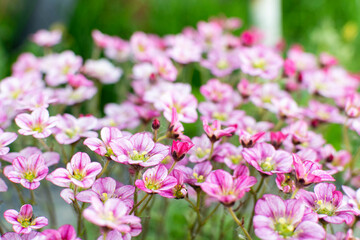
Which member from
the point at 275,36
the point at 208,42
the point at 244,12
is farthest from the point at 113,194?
the point at 244,12

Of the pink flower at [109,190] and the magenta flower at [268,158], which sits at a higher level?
the magenta flower at [268,158]

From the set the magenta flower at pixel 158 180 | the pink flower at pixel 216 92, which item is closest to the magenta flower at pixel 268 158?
the magenta flower at pixel 158 180

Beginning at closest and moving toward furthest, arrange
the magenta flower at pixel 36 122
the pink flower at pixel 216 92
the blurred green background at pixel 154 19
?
the magenta flower at pixel 36 122, the pink flower at pixel 216 92, the blurred green background at pixel 154 19

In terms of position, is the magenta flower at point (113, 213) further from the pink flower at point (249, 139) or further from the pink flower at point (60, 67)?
the pink flower at point (60, 67)

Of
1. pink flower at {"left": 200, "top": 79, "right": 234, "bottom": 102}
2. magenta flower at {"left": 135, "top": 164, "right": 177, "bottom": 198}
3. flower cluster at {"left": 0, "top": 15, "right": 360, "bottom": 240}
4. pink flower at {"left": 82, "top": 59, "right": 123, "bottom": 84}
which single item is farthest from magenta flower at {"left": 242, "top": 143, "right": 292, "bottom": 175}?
pink flower at {"left": 82, "top": 59, "right": 123, "bottom": 84}

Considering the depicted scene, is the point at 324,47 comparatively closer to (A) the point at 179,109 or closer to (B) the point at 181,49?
(B) the point at 181,49
